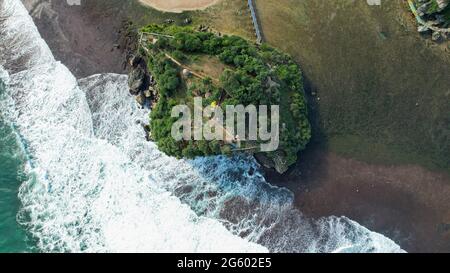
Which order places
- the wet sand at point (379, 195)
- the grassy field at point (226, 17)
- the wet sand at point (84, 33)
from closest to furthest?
the wet sand at point (379, 195)
the grassy field at point (226, 17)
the wet sand at point (84, 33)

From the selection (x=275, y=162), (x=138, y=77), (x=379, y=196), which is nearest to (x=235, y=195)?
(x=275, y=162)

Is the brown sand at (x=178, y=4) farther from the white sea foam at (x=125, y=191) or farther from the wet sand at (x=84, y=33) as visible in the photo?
Result: the white sea foam at (x=125, y=191)

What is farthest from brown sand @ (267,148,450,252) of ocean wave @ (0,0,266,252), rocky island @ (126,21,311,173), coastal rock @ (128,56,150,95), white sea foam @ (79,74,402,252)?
coastal rock @ (128,56,150,95)

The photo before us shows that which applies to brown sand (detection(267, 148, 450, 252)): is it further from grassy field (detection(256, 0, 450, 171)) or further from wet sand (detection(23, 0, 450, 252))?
grassy field (detection(256, 0, 450, 171))

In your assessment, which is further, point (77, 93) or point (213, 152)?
point (77, 93)

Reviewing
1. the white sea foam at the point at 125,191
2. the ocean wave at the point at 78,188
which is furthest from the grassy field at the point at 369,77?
the ocean wave at the point at 78,188
